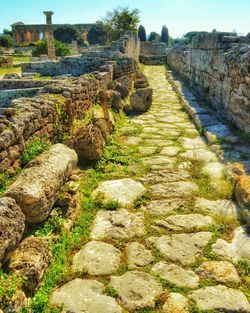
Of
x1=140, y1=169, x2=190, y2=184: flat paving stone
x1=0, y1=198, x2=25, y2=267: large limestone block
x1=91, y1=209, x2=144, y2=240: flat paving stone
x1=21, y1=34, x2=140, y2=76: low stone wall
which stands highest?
x1=21, y1=34, x2=140, y2=76: low stone wall

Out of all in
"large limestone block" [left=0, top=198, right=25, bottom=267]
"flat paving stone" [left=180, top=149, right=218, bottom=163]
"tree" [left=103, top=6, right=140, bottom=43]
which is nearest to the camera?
"large limestone block" [left=0, top=198, right=25, bottom=267]

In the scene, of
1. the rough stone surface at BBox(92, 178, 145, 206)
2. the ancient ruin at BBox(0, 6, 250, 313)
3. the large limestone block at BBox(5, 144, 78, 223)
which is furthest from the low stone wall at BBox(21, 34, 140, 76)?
the large limestone block at BBox(5, 144, 78, 223)

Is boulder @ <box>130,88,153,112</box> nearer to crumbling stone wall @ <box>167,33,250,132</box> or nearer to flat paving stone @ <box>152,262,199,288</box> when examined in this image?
crumbling stone wall @ <box>167,33,250,132</box>

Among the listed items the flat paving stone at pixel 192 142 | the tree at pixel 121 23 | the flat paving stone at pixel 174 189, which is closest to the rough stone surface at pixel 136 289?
the flat paving stone at pixel 174 189

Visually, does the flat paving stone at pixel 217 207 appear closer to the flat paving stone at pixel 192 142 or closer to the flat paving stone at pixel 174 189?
the flat paving stone at pixel 174 189

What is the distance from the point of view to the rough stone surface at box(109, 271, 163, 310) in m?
2.63

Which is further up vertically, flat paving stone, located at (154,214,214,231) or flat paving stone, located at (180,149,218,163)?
flat paving stone, located at (180,149,218,163)

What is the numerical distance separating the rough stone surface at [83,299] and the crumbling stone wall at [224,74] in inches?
170

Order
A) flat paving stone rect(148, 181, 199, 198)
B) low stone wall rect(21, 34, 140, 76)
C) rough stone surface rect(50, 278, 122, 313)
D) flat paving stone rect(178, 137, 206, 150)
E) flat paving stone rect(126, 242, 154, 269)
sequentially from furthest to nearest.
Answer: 1. low stone wall rect(21, 34, 140, 76)
2. flat paving stone rect(178, 137, 206, 150)
3. flat paving stone rect(148, 181, 199, 198)
4. flat paving stone rect(126, 242, 154, 269)
5. rough stone surface rect(50, 278, 122, 313)

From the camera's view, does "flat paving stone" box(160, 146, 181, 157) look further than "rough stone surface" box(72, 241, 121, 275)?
Yes

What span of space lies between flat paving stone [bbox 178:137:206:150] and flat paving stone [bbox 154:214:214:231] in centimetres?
237

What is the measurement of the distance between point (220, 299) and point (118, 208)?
1.68 meters

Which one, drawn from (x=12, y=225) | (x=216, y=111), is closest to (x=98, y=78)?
(x=216, y=111)

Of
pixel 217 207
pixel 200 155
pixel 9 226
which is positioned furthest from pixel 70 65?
pixel 9 226
